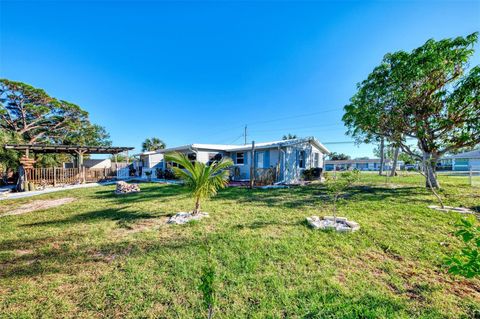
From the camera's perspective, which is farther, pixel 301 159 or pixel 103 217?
pixel 301 159

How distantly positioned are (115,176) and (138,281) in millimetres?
20108

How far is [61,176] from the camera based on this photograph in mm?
15102

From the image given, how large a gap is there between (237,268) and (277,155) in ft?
35.8

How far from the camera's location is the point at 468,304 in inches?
91.4

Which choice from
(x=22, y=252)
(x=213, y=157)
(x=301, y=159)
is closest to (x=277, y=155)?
(x=301, y=159)

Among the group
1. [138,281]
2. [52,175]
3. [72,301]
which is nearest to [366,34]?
[138,281]

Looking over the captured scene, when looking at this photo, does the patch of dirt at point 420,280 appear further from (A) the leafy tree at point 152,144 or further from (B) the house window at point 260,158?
(A) the leafy tree at point 152,144

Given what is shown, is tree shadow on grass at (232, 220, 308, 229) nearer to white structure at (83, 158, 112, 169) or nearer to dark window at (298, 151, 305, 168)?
dark window at (298, 151, 305, 168)

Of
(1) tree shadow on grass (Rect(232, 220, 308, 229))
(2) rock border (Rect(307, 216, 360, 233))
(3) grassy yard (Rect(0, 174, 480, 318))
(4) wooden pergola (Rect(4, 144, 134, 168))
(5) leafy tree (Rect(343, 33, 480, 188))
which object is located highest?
(5) leafy tree (Rect(343, 33, 480, 188))

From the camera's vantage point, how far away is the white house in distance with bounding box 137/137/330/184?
13.1m

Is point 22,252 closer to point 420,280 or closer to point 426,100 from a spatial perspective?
point 420,280

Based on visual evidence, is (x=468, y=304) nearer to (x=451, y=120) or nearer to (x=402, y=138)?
(x=451, y=120)

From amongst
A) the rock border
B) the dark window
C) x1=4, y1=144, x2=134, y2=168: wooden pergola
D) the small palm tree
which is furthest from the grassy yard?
x1=4, y1=144, x2=134, y2=168: wooden pergola

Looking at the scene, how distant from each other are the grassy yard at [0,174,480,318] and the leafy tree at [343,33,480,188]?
247 inches
